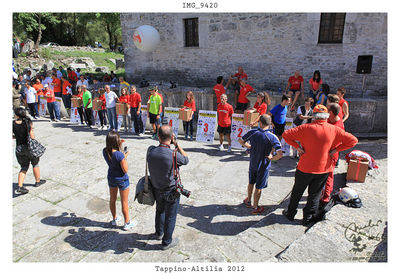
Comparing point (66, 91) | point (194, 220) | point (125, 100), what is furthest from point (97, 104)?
point (194, 220)

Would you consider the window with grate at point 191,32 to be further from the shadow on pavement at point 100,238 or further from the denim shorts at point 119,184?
the shadow on pavement at point 100,238

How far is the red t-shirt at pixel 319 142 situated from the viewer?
390 cm

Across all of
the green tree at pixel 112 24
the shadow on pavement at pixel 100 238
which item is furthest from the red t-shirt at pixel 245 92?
the green tree at pixel 112 24

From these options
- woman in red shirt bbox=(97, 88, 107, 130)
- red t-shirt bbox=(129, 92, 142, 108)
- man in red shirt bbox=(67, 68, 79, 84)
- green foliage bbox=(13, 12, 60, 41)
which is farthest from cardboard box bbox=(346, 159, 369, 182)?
green foliage bbox=(13, 12, 60, 41)

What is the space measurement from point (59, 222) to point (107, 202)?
0.92 m

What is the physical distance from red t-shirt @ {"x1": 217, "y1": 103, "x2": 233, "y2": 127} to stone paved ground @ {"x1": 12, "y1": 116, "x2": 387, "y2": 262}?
1.00m

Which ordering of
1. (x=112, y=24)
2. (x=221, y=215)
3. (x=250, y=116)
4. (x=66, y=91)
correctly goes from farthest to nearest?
(x=112, y=24), (x=66, y=91), (x=250, y=116), (x=221, y=215)

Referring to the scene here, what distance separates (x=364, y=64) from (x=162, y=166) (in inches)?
375

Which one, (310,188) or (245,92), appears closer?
(310,188)

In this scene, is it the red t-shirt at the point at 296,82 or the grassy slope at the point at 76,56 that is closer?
the red t-shirt at the point at 296,82

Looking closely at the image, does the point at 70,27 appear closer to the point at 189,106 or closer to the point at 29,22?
the point at 29,22

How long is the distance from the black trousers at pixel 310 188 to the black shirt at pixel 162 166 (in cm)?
189

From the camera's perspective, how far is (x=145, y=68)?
1562 centimetres

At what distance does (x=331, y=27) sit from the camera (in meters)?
10.5
